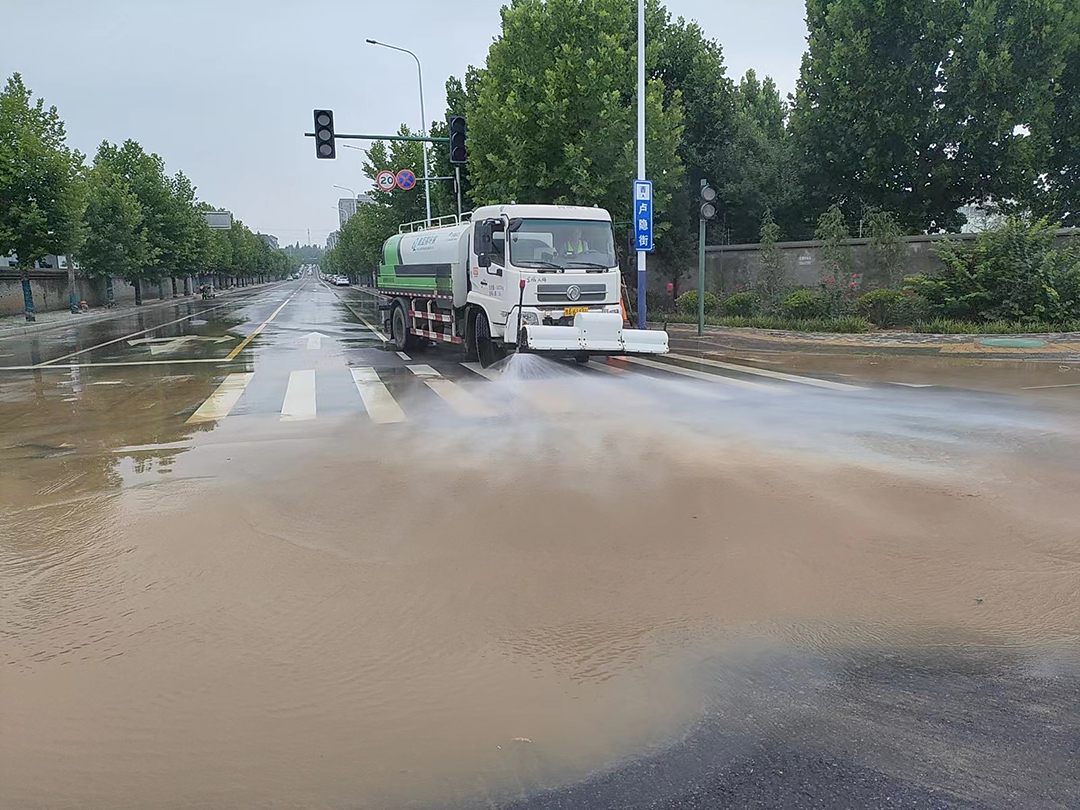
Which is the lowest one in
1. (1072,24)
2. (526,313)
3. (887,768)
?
(887,768)

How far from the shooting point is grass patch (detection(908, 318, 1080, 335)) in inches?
671

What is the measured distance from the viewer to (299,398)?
11375mm

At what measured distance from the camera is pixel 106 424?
32.0 ft

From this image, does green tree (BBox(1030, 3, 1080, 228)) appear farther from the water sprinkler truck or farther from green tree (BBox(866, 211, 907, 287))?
the water sprinkler truck

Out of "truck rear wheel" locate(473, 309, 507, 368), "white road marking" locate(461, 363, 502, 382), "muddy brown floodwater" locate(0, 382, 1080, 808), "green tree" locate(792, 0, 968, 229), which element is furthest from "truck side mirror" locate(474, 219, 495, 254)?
"green tree" locate(792, 0, 968, 229)

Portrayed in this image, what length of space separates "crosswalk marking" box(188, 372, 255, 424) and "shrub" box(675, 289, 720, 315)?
14524 millimetres

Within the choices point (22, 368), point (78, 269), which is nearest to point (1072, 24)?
point (22, 368)

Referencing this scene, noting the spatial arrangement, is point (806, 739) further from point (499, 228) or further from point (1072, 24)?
point (1072, 24)

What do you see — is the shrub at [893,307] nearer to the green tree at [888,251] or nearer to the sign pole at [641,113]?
the green tree at [888,251]

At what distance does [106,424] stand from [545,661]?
810 cm

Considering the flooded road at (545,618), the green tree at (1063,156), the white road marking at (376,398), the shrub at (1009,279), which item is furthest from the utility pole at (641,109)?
the green tree at (1063,156)

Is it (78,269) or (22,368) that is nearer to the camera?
(22,368)

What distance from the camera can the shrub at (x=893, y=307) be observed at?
19.1 metres

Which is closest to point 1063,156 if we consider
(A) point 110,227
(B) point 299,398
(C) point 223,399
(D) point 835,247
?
(D) point 835,247
